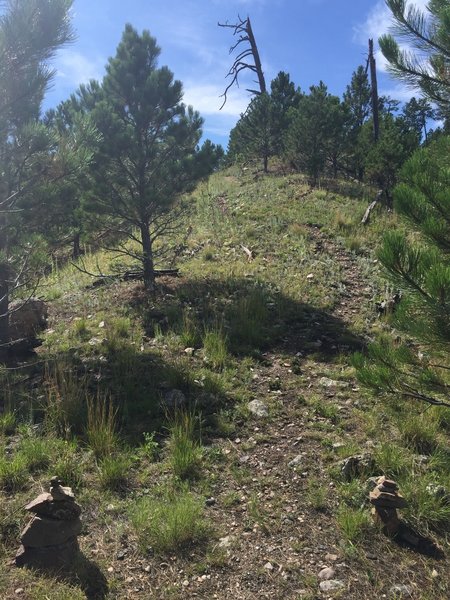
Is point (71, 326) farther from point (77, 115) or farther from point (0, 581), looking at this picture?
point (0, 581)

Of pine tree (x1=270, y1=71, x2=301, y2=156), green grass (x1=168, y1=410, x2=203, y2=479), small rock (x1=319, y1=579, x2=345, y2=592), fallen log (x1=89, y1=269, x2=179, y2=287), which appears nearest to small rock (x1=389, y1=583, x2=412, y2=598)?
small rock (x1=319, y1=579, x2=345, y2=592)

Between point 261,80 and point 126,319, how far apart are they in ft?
65.3

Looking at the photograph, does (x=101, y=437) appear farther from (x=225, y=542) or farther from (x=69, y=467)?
(x=225, y=542)

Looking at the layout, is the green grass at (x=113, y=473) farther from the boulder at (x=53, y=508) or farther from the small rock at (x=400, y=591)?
the small rock at (x=400, y=591)

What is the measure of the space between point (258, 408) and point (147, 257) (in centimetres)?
470

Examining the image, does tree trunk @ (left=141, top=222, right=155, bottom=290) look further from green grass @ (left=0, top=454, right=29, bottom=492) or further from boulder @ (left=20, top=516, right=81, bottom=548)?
boulder @ (left=20, top=516, right=81, bottom=548)

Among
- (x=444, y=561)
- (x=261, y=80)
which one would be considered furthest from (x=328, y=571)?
(x=261, y=80)

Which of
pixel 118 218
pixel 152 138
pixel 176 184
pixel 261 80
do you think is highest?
pixel 261 80

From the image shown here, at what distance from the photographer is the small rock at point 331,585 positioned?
2.84m

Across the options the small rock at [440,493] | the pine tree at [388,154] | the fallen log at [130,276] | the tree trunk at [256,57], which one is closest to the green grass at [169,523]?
the small rock at [440,493]

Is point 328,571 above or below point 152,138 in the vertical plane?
below

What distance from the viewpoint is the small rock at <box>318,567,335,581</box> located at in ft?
9.64

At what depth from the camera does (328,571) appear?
297cm

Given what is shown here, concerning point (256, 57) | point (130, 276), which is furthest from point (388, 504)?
point (256, 57)
